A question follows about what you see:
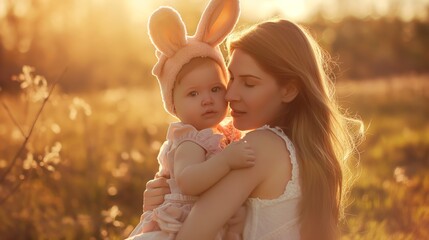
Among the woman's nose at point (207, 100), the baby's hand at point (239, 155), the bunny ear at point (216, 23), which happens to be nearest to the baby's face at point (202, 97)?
the woman's nose at point (207, 100)

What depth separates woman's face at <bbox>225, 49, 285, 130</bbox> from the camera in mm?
3617

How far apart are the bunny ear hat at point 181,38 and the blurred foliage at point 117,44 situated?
12705 mm

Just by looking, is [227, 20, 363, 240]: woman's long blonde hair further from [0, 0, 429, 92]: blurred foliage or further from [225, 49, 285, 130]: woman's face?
[0, 0, 429, 92]: blurred foliage

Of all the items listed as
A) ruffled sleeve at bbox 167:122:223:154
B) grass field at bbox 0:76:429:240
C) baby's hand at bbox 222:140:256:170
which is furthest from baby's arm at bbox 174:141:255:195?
grass field at bbox 0:76:429:240

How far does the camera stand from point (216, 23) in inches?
153

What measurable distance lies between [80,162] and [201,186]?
4647mm

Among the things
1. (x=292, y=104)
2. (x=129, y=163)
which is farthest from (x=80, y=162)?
(x=292, y=104)

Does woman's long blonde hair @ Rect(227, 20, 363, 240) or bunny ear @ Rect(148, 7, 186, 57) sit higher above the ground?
bunny ear @ Rect(148, 7, 186, 57)

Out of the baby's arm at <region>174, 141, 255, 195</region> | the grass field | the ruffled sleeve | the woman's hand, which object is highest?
the ruffled sleeve

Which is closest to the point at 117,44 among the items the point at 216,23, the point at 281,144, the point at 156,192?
the point at 216,23

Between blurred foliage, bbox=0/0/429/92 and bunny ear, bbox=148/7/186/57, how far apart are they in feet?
41.6

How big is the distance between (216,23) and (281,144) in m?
0.72

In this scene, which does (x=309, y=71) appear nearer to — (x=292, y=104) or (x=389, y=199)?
(x=292, y=104)

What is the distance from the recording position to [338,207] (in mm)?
3807
